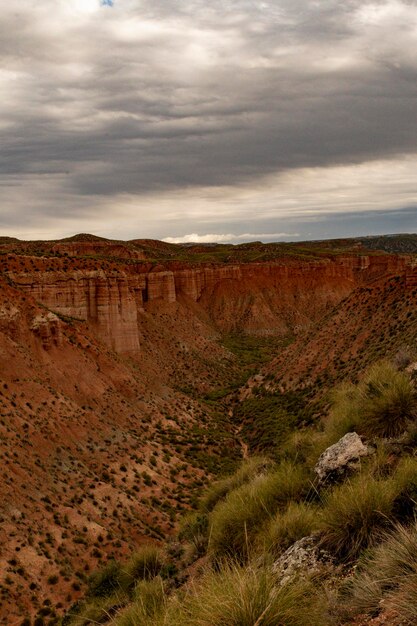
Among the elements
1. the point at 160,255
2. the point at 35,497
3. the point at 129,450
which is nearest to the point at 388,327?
the point at 129,450

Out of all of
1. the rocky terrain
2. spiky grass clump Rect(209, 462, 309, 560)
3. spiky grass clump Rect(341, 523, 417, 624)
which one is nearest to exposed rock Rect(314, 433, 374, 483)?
spiky grass clump Rect(209, 462, 309, 560)

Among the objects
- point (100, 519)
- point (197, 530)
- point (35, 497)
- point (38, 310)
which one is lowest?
point (100, 519)

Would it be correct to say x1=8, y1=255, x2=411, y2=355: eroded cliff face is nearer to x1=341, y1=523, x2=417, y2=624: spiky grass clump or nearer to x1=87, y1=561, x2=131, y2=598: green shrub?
x1=87, y1=561, x2=131, y2=598: green shrub

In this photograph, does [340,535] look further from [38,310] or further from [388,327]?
[388,327]

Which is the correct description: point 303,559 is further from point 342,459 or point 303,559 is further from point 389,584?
point 342,459

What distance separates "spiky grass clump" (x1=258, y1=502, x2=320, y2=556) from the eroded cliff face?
3385 centimetres

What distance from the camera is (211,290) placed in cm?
8550

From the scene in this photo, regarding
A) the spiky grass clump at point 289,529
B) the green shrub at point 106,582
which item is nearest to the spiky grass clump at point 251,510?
the spiky grass clump at point 289,529

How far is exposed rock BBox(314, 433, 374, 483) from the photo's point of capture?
7836 millimetres

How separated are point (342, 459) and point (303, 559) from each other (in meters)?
2.58

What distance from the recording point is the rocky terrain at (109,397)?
1786 centimetres

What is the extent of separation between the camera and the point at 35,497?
1911 centimetres

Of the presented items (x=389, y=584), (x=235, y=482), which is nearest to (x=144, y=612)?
(x=389, y=584)

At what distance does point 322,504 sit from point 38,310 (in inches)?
1083
